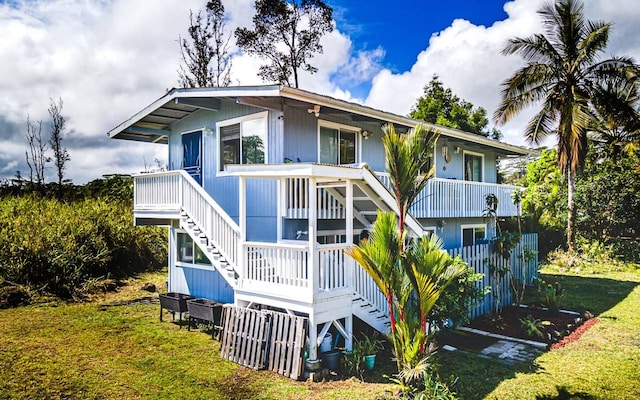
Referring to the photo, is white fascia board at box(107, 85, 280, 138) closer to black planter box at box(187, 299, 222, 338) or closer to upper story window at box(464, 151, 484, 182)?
black planter box at box(187, 299, 222, 338)

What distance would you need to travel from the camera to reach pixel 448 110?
2997 centimetres

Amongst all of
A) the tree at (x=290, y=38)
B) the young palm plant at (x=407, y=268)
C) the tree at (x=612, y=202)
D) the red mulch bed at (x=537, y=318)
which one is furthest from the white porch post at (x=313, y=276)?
the tree at (x=290, y=38)

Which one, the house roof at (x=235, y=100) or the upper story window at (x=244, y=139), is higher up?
the house roof at (x=235, y=100)

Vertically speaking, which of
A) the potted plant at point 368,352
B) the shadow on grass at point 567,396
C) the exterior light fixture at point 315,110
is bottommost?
the shadow on grass at point 567,396

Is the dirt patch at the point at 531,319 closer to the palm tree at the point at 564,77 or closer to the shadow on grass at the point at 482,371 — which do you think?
the shadow on grass at the point at 482,371

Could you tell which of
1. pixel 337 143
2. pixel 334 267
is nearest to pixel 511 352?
pixel 334 267

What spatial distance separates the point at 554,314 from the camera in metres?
11.0

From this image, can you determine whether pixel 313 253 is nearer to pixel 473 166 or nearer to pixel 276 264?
pixel 276 264

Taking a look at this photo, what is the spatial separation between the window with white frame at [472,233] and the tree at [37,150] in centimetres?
2291

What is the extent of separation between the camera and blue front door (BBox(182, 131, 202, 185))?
43.4 feet

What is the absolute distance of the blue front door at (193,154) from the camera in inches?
521

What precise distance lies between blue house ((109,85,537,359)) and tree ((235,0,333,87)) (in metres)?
11.0

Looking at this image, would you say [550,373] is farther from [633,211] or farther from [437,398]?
[633,211]

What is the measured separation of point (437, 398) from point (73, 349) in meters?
7.26
